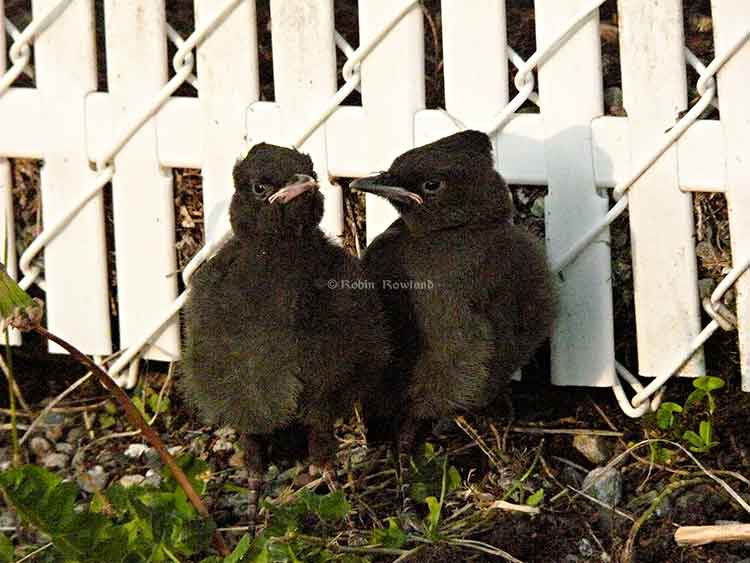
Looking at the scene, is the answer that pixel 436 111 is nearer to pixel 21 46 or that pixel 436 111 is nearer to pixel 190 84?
pixel 190 84

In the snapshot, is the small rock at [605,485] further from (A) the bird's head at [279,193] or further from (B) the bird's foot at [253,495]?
(A) the bird's head at [279,193]

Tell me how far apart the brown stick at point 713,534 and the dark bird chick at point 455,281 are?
3.09 ft

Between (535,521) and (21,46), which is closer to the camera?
(535,521)

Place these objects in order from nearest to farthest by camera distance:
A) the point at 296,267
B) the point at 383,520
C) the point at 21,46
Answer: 1. the point at 296,267
2. the point at 383,520
3. the point at 21,46

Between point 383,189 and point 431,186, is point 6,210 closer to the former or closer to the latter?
point 383,189

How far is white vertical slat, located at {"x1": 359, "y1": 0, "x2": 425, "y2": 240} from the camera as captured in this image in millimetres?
5684

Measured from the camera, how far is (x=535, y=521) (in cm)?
526

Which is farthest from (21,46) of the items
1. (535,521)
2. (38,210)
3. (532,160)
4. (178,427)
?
(535,521)

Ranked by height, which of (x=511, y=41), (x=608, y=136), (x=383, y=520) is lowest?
(x=383, y=520)

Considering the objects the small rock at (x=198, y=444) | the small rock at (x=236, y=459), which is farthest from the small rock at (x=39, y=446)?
the small rock at (x=236, y=459)

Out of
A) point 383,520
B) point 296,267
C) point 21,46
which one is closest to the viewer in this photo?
point 296,267

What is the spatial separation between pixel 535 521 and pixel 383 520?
0.58 metres

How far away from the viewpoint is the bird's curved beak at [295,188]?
5.06 meters

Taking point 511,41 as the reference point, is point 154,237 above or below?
below
